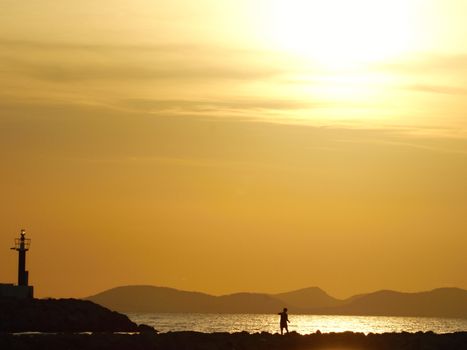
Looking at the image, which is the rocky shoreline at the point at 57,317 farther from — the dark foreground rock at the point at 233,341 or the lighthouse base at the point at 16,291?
the dark foreground rock at the point at 233,341

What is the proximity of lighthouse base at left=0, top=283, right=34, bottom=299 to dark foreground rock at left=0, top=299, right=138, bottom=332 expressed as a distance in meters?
2.56

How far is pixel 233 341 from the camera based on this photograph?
50562mm

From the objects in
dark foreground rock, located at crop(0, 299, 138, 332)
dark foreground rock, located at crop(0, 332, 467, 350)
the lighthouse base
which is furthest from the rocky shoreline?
dark foreground rock, located at crop(0, 332, 467, 350)

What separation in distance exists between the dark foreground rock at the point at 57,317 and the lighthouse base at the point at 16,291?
8.39 feet

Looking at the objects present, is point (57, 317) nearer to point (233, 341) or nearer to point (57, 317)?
point (57, 317)

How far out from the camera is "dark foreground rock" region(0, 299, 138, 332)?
73438 mm

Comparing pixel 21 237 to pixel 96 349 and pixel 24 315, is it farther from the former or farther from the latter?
pixel 96 349

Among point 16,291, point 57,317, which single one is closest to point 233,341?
point 57,317

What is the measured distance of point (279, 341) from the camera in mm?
51344

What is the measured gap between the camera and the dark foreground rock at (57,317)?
7344 cm

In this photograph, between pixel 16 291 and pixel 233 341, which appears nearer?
pixel 233 341

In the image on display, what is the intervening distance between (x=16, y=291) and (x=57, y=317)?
300 inches

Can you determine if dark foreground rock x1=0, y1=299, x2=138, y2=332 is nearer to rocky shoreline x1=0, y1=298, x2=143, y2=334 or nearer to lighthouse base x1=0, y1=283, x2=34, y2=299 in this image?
rocky shoreline x1=0, y1=298, x2=143, y2=334

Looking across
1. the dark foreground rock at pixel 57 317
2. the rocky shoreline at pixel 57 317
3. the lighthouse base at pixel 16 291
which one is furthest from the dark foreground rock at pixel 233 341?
the lighthouse base at pixel 16 291
